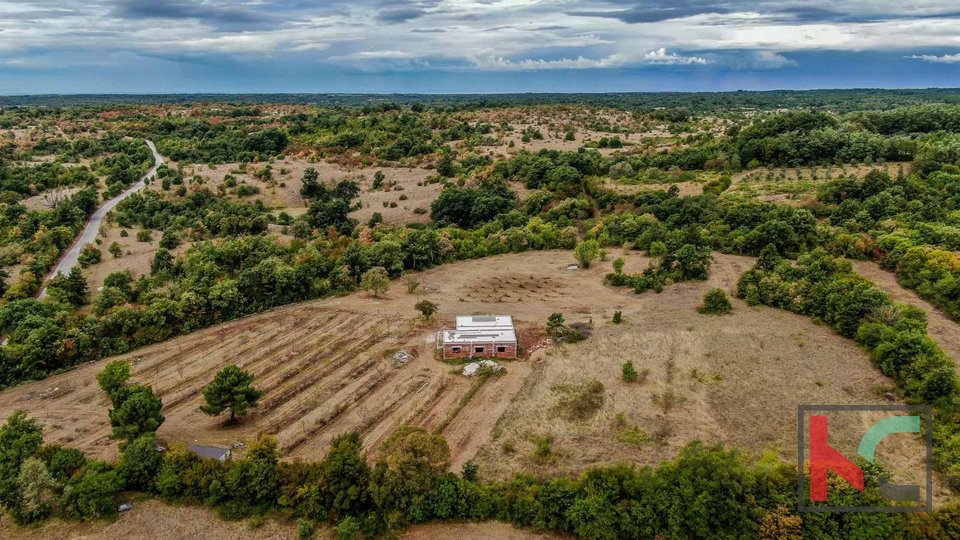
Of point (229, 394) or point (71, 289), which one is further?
point (71, 289)

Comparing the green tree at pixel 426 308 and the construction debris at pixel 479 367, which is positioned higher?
the green tree at pixel 426 308

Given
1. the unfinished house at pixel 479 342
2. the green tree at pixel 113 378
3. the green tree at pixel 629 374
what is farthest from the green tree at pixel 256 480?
the green tree at pixel 629 374

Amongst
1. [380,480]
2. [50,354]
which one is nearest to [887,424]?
[380,480]

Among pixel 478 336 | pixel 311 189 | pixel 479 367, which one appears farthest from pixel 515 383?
pixel 311 189

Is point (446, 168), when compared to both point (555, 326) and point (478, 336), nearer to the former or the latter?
point (555, 326)

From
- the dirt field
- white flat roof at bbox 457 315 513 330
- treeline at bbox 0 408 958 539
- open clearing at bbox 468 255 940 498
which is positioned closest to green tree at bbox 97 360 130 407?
treeline at bbox 0 408 958 539

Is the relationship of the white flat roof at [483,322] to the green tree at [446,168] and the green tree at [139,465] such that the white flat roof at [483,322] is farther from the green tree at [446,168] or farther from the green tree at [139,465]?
the green tree at [446,168]

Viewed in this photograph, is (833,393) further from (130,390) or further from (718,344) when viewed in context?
(130,390)
